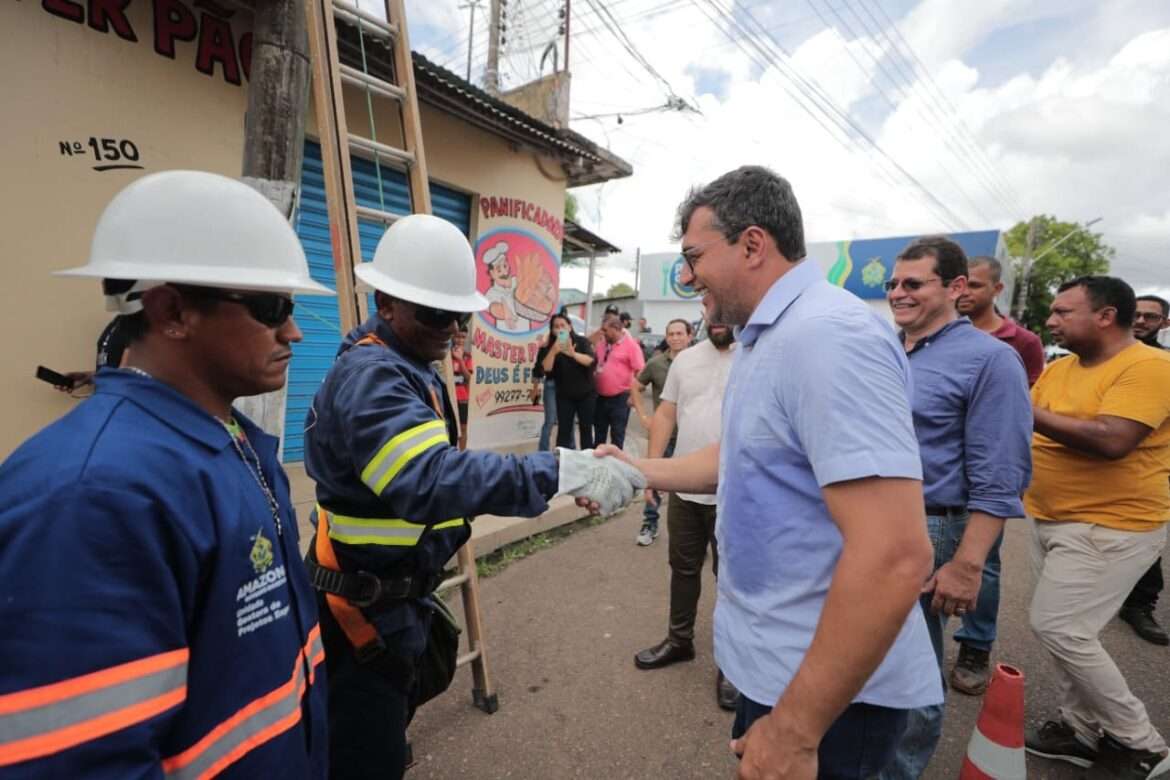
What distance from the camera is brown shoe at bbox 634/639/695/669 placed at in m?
3.13

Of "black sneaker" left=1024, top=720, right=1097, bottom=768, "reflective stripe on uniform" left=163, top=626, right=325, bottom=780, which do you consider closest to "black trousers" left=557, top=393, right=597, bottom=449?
"black sneaker" left=1024, top=720, right=1097, bottom=768

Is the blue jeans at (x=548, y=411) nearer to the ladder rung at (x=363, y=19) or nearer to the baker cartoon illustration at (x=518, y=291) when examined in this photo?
the baker cartoon illustration at (x=518, y=291)

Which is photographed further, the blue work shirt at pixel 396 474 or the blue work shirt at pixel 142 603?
the blue work shirt at pixel 396 474

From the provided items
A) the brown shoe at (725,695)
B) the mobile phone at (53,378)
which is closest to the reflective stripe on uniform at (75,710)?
the brown shoe at (725,695)

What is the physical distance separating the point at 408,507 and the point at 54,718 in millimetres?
770

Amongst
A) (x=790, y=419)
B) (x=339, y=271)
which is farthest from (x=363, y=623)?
(x=339, y=271)

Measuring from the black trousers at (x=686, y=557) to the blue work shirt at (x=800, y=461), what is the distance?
1765mm

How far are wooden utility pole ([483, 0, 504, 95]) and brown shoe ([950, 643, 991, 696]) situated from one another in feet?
34.3

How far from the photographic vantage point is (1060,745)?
2.53 m

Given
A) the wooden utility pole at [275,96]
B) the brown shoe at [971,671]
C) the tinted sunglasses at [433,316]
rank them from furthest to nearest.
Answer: the brown shoe at [971,671] < the wooden utility pole at [275,96] < the tinted sunglasses at [433,316]

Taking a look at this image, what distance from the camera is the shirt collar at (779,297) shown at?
4.15 feet

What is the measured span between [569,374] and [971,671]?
14.5 ft

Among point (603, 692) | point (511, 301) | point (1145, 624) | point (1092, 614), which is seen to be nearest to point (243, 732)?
point (603, 692)

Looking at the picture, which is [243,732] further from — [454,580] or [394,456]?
[454,580]
